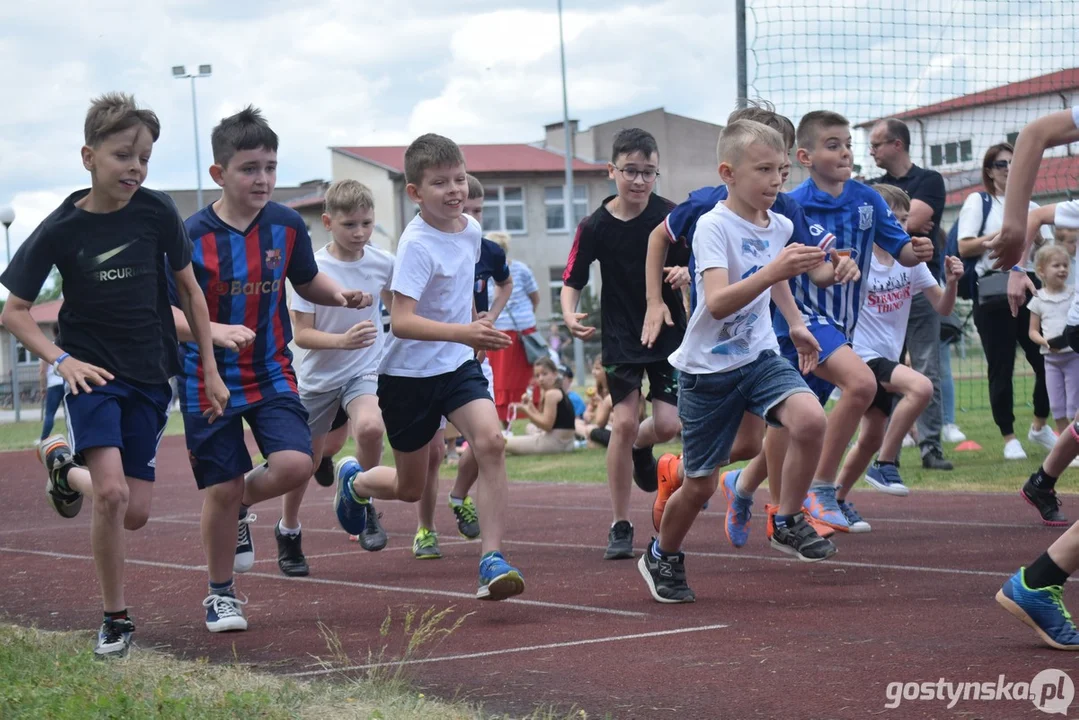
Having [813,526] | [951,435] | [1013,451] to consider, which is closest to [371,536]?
[813,526]

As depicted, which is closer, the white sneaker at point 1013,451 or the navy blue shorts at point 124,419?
the navy blue shorts at point 124,419

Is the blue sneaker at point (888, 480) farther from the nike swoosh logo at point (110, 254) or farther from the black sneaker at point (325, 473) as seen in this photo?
the nike swoosh logo at point (110, 254)

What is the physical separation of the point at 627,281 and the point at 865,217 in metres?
1.30

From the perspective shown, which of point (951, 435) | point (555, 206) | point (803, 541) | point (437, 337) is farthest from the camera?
point (555, 206)

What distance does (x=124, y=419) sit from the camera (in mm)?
5312

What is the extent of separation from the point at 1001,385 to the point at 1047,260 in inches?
39.3

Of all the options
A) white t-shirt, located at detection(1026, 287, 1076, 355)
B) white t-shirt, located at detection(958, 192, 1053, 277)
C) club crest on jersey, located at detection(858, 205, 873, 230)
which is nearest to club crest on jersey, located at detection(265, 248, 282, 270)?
club crest on jersey, located at detection(858, 205, 873, 230)

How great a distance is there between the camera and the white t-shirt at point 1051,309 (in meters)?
10.4

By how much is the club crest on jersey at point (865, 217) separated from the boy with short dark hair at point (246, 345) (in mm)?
2770

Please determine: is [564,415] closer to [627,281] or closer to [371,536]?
[371,536]

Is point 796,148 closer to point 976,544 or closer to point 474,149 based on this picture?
point 976,544

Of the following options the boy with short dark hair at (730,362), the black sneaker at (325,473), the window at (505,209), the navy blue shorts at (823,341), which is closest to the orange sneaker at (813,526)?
the navy blue shorts at (823,341)

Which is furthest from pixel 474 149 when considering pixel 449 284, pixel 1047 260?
pixel 449 284

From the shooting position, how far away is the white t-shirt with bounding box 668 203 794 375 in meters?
5.71
